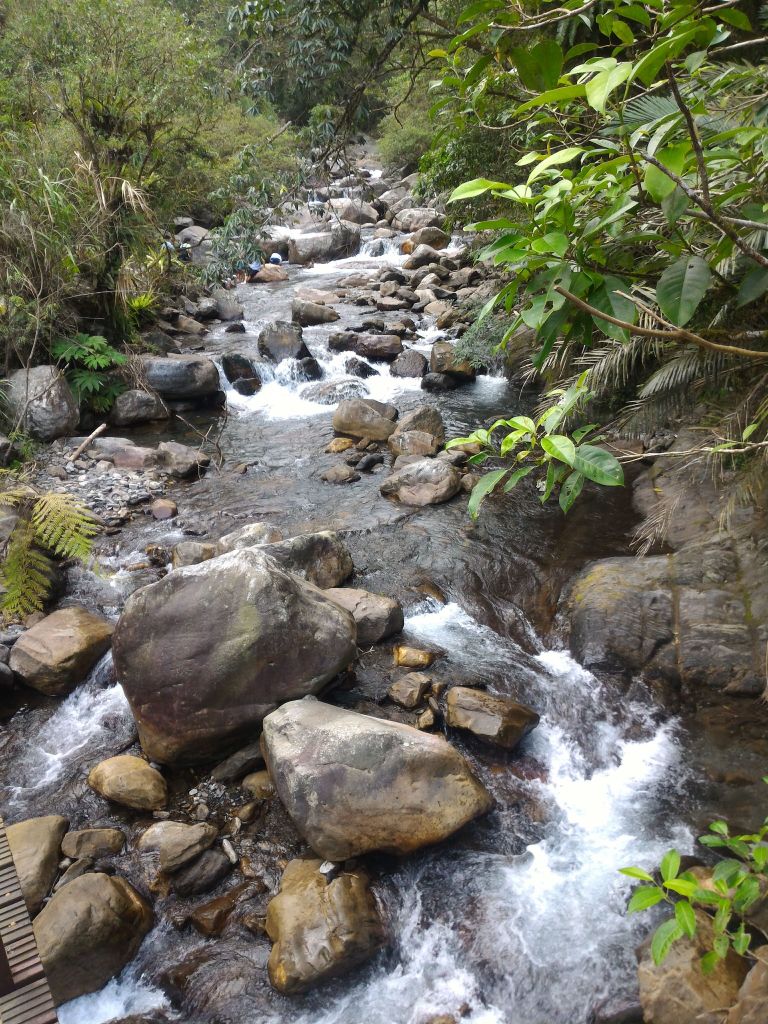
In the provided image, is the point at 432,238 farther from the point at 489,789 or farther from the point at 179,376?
the point at 489,789

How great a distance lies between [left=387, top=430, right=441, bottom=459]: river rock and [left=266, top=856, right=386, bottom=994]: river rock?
5.19 m

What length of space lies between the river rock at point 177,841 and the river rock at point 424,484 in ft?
12.8

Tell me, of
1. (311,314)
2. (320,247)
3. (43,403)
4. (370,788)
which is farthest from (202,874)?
(320,247)

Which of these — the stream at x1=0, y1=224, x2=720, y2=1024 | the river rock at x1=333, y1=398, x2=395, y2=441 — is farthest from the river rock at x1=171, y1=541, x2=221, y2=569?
the river rock at x1=333, y1=398, x2=395, y2=441

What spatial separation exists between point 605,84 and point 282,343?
9.91 meters

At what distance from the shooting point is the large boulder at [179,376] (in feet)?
30.7

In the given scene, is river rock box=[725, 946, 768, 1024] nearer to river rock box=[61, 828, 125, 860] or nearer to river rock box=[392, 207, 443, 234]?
river rock box=[61, 828, 125, 860]

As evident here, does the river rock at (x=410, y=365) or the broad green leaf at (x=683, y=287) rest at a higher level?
the broad green leaf at (x=683, y=287)

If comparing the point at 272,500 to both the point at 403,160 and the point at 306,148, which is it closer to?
the point at 306,148

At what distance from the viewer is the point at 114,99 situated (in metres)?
9.34

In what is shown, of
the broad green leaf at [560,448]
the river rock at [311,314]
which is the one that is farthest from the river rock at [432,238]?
the broad green leaf at [560,448]

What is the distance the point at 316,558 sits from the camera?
5473 millimetres

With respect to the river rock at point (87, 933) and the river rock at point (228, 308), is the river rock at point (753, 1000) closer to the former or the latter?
the river rock at point (87, 933)

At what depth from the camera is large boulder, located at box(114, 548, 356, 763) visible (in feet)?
13.1
